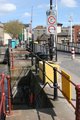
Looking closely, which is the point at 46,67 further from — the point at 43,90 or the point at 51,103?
the point at 51,103

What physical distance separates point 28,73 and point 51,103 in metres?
13.1

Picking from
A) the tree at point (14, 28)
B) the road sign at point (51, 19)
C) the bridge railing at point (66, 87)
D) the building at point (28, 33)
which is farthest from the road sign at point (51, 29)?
the tree at point (14, 28)

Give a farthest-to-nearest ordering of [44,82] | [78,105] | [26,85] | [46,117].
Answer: [26,85] → [44,82] → [46,117] → [78,105]

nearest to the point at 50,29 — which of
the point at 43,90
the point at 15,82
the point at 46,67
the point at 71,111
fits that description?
the point at 46,67

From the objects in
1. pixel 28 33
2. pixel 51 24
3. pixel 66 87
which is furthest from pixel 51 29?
pixel 28 33

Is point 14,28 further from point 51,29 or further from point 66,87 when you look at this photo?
point 66,87


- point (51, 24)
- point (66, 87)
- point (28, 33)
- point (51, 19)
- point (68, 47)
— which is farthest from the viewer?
point (28, 33)

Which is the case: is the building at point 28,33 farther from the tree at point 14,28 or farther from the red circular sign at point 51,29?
the tree at point 14,28

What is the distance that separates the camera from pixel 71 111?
31.6 feet

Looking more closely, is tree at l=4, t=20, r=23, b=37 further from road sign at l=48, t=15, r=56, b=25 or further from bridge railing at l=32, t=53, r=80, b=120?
bridge railing at l=32, t=53, r=80, b=120

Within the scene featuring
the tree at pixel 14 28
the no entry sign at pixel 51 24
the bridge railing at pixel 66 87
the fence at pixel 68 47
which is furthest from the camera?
the tree at pixel 14 28

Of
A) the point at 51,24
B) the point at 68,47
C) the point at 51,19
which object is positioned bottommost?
the point at 68,47

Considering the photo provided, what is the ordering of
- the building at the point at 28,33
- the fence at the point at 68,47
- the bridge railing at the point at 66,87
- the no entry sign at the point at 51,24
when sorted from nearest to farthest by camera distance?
the bridge railing at the point at 66,87, the no entry sign at the point at 51,24, the fence at the point at 68,47, the building at the point at 28,33

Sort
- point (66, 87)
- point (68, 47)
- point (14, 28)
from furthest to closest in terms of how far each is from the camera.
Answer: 1. point (14, 28)
2. point (68, 47)
3. point (66, 87)
